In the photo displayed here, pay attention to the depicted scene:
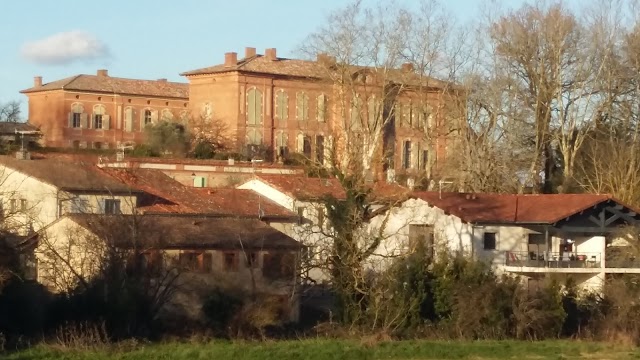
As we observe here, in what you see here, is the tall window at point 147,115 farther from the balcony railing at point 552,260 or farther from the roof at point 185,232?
the balcony railing at point 552,260

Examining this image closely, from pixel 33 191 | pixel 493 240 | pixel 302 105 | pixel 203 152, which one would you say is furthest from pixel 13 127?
pixel 493 240

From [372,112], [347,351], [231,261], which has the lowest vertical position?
[347,351]

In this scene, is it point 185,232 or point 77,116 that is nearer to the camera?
point 185,232

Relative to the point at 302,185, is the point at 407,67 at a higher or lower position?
higher

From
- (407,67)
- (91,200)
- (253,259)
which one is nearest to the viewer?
(253,259)

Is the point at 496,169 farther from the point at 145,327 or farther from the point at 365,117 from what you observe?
the point at 145,327

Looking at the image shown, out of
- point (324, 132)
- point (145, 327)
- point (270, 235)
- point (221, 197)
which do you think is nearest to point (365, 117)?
point (324, 132)

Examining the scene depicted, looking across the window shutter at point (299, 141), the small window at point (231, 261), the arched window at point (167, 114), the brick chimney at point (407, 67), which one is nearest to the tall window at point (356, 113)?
the brick chimney at point (407, 67)

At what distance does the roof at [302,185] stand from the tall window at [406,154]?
21403mm

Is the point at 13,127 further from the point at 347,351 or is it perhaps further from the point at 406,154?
the point at 347,351

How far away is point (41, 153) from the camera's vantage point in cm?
6669

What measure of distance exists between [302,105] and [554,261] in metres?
35.8

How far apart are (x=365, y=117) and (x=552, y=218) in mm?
19014

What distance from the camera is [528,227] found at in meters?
47.0
